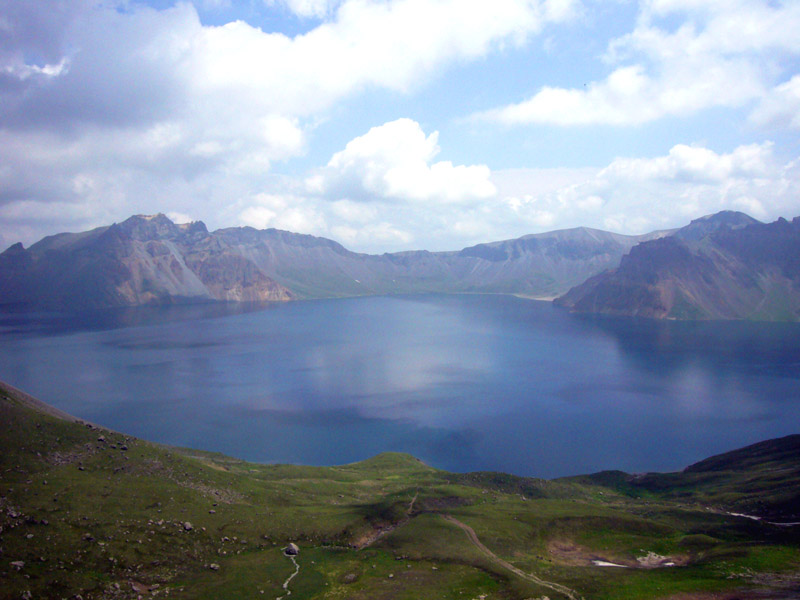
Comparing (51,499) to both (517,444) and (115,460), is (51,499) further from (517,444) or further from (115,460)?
(517,444)

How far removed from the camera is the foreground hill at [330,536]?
31266mm

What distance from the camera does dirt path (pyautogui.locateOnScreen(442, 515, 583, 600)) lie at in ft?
105

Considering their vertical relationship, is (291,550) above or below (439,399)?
above

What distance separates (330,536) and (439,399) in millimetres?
80926

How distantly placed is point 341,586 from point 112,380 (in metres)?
126

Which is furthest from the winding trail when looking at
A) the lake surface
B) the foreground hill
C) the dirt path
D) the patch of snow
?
the lake surface

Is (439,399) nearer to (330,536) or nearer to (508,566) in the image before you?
(330,536)

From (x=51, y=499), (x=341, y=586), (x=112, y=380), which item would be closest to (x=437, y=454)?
(x=341, y=586)

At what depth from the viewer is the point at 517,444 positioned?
3639 inches

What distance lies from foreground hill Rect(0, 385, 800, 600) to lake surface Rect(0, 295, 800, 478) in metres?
31.3

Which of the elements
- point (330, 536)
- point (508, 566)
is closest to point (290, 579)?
point (330, 536)

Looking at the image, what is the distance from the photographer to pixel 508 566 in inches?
1460

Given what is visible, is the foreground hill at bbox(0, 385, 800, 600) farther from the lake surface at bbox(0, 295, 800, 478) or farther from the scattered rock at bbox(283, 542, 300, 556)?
the lake surface at bbox(0, 295, 800, 478)

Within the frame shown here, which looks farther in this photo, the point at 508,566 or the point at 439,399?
the point at 439,399
